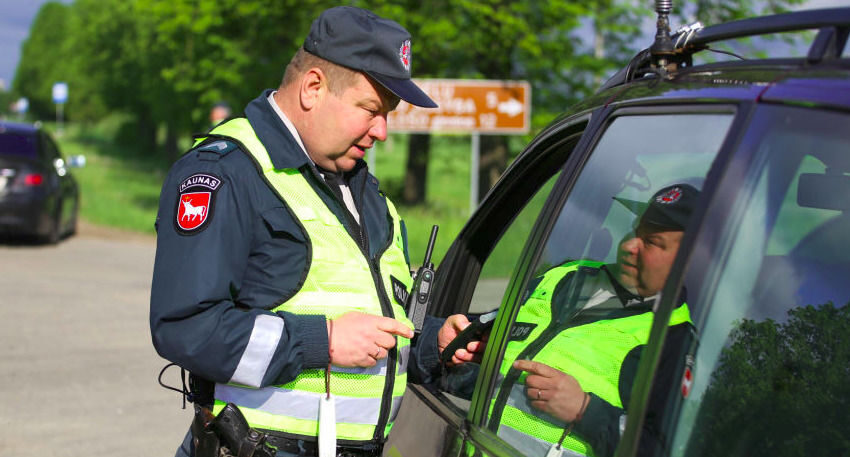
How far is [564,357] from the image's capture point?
2104 mm

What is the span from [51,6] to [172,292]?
428 ft

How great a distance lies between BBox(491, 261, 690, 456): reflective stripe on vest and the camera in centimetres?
192

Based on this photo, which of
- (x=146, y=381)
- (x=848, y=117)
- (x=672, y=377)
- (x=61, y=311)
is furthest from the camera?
(x=61, y=311)

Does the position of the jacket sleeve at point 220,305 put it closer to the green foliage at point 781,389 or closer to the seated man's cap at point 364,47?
the seated man's cap at point 364,47

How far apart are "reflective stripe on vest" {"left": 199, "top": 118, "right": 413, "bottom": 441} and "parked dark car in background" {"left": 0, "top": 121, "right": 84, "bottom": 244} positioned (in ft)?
40.0

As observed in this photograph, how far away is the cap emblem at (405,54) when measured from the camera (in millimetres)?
2484

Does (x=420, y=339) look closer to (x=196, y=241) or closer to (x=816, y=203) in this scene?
(x=196, y=241)


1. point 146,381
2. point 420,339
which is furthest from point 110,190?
point 420,339

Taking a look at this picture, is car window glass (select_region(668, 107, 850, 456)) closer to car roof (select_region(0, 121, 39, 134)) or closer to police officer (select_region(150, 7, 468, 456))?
police officer (select_region(150, 7, 468, 456))

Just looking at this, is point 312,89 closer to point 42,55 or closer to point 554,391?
point 554,391

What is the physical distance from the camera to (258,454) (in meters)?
2.31

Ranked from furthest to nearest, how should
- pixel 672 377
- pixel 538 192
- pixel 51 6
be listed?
1. pixel 51 6
2. pixel 538 192
3. pixel 672 377

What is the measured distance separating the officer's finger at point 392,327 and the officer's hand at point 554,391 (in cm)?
28

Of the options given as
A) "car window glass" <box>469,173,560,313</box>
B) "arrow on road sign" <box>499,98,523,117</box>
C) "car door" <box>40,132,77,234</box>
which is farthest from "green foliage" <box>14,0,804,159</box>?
"car window glass" <box>469,173,560,313</box>
